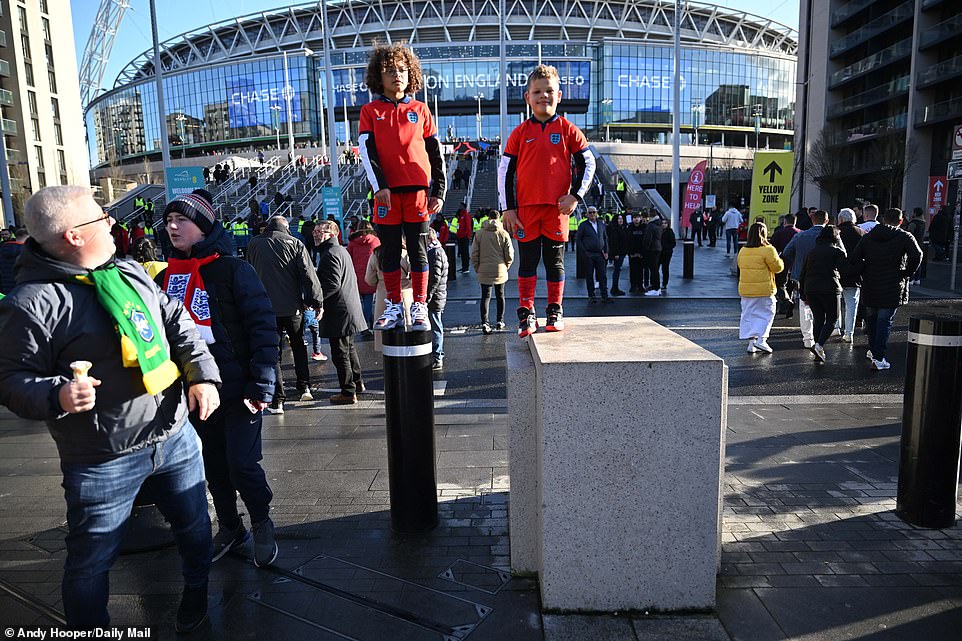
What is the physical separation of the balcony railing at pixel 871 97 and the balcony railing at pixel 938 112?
3.43 meters

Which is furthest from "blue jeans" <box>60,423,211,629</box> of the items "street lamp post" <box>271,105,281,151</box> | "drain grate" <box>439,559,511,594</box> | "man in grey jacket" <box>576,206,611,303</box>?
"street lamp post" <box>271,105,281,151</box>

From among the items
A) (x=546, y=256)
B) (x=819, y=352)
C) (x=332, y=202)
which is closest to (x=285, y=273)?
(x=546, y=256)

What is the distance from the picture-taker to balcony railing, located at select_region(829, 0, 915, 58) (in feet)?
133

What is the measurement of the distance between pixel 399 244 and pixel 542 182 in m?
1.30

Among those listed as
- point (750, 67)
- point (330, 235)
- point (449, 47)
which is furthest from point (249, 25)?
point (330, 235)

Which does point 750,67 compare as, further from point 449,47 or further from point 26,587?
point 26,587

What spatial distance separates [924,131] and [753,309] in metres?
38.9

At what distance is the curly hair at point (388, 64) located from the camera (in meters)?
4.63

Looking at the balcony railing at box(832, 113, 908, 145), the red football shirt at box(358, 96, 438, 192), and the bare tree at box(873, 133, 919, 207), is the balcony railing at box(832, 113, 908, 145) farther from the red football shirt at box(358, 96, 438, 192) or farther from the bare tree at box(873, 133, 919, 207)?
the red football shirt at box(358, 96, 438, 192)

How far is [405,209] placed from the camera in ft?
15.9

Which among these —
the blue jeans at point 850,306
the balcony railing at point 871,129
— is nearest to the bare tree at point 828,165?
the balcony railing at point 871,129

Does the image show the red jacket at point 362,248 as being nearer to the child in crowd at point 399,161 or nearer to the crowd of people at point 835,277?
the child in crowd at point 399,161

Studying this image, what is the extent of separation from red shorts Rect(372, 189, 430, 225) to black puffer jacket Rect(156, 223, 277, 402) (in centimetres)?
164

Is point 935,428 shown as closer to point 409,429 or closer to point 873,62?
point 409,429
